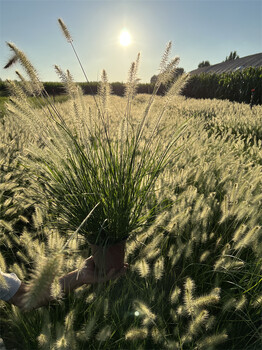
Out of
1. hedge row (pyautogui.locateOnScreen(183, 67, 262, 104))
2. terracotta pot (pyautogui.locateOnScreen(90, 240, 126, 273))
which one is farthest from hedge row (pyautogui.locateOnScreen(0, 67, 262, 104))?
terracotta pot (pyautogui.locateOnScreen(90, 240, 126, 273))

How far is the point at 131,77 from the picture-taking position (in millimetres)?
1255

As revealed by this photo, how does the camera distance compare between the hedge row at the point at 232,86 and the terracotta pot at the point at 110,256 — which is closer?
the terracotta pot at the point at 110,256

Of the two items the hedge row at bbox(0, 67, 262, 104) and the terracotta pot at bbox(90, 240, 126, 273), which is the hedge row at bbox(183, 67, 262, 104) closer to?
the hedge row at bbox(0, 67, 262, 104)

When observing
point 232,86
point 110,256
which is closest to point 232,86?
point 232,86

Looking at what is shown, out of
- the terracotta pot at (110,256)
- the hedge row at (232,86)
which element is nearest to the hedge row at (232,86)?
the hedge row at (232,86)

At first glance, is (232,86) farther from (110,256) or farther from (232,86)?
(110,256)

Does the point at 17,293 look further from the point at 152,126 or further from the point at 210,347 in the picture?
the point at 152,126

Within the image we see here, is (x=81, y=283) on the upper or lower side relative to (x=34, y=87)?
lower

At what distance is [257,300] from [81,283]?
84 cm

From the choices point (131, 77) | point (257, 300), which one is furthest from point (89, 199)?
point (257, 300)

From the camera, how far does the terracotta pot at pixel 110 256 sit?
1.20 metres

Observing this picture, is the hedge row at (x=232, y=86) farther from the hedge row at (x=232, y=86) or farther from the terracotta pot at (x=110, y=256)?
the terracotta pot at (x=110, y=256)

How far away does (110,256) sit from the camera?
1.23 metres

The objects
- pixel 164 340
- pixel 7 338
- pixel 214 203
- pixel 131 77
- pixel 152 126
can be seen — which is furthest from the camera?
pixel 214 203
